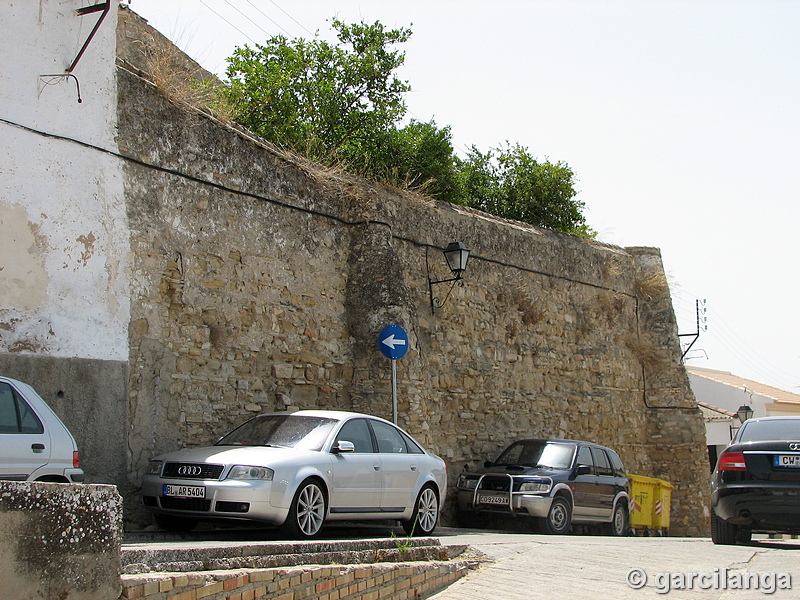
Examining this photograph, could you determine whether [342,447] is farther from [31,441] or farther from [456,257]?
[456,257]

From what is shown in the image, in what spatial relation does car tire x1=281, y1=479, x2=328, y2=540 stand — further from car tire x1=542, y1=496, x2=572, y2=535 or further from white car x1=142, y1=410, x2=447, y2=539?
car tire x1=542, y1=496, x2=572, y2=535

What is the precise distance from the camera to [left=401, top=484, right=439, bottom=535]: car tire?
1038 cm

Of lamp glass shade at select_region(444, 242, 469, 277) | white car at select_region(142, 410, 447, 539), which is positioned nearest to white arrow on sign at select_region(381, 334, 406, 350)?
white car at select_region(142, 410, 447, 539)

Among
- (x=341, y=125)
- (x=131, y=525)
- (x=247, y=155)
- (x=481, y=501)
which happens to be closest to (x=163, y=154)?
(x=247, y=155)

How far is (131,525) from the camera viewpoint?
9.70 meters

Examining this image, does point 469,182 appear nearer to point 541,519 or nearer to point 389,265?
point 389,265

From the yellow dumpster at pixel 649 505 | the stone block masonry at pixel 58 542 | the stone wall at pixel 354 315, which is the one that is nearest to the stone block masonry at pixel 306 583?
the stone block masonry at pixel 58 542

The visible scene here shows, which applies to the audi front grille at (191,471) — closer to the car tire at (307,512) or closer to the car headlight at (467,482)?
the car tire at (307,512)

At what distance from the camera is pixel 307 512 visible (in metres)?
8.82

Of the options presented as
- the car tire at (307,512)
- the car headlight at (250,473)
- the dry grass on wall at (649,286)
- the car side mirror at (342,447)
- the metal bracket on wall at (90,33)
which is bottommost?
the car tire at (307,512)

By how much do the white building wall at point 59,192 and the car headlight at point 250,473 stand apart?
2454 mm

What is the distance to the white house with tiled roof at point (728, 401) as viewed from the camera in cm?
3400

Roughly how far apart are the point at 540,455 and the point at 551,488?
1056mm

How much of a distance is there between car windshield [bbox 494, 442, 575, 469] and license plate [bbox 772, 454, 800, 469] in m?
3.95
